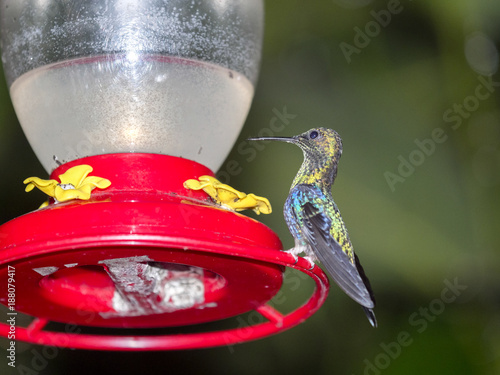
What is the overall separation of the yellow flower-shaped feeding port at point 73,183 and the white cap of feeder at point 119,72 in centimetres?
22

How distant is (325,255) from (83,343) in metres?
1.06

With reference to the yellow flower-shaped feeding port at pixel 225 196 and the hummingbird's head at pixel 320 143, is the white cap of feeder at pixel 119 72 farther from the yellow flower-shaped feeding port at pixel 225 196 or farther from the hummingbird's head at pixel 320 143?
the hummingbird's head at pixel 320 143

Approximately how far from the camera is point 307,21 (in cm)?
457

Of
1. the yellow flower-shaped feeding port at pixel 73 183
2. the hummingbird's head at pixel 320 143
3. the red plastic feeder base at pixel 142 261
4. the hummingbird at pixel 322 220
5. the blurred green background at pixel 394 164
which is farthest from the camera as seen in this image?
the blurred green background at pixel 394 164

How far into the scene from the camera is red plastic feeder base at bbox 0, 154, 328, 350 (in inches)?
86.2

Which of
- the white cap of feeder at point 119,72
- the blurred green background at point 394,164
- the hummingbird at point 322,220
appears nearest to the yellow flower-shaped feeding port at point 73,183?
the white cap of feeder at point 119,72

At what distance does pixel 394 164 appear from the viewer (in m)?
4.23

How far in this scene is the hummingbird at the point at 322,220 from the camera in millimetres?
2951

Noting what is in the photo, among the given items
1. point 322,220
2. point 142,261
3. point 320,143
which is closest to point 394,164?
point 320,143

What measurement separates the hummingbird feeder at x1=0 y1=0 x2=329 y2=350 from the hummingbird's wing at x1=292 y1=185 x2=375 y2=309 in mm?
271

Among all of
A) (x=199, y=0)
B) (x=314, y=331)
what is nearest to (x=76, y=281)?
(x=199, y=0)

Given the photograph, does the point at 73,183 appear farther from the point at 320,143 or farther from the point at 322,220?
the point at 320,143

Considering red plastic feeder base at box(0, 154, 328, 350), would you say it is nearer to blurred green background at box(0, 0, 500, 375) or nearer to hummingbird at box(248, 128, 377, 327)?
hummingbird at box(248, 128, 377, 327)

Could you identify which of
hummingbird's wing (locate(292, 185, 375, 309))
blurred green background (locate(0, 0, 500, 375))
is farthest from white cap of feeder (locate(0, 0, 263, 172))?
blurred green background (locate(0, 0, 500, 375))
